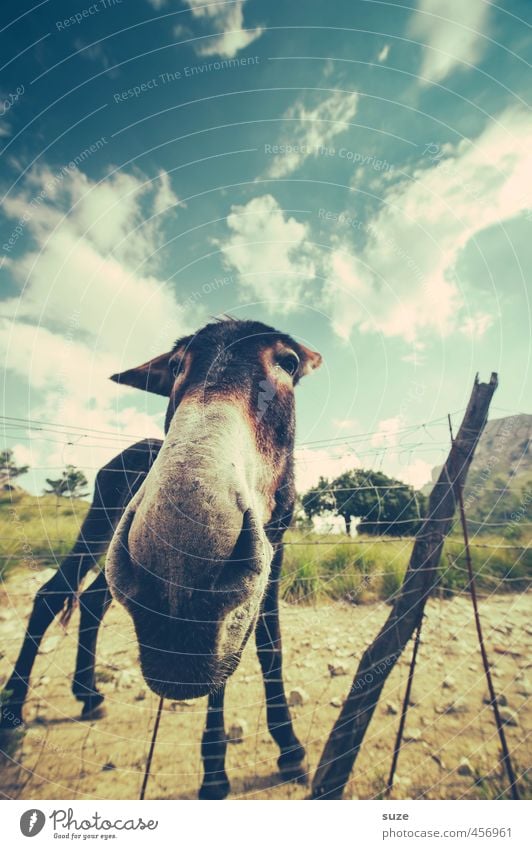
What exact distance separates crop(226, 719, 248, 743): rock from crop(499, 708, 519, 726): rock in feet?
6.99

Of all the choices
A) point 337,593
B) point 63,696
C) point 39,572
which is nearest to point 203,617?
point 63,696

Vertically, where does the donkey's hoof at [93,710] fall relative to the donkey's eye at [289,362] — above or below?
below

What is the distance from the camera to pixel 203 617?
128 centimetres

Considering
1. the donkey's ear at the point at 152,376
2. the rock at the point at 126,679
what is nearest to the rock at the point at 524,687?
the rock at the point at 126,679

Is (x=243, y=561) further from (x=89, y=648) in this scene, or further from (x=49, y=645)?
(x=49, y=645)

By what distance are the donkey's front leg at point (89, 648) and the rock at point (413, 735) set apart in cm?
263

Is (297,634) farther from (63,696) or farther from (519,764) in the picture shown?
(63,696)

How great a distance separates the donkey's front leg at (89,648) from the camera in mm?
2852

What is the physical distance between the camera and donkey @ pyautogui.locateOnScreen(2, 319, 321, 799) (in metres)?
1.30

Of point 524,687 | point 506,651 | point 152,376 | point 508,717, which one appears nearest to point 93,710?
point 152,376

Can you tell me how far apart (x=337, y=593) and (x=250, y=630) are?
3.77 m

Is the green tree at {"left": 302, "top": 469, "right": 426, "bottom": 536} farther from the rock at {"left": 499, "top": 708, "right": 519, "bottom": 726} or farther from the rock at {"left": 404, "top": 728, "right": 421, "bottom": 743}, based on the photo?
the rock at {"left": 499, "top": 708, "right": 519, "bottom": 726}

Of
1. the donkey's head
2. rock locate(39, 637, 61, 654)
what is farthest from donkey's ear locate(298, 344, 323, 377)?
rock locate(39, 637, 61, 654)
